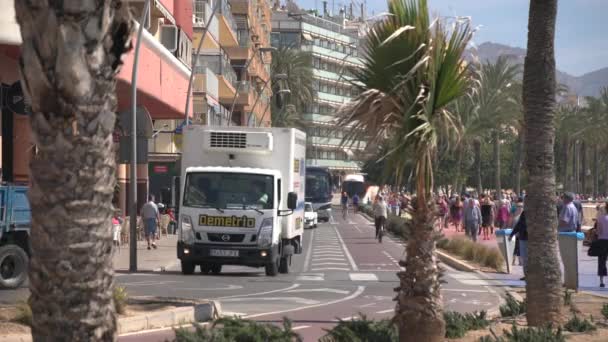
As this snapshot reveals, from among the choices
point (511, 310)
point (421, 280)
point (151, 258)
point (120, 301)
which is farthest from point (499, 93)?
point (421, 280)

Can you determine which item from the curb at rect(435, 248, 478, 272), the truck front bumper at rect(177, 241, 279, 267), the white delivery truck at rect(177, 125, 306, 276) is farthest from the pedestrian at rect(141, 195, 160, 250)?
the truck front bumper at rect(177, 241, 279, 267)

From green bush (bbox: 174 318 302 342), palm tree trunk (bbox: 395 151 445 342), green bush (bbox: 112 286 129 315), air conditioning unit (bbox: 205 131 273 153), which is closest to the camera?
green bush (bbox: 174 318 302 342)

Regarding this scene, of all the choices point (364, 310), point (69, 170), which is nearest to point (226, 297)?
point (364, 310)

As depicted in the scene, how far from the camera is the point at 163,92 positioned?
38781mm

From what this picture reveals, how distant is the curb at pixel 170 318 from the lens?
12.7 metres

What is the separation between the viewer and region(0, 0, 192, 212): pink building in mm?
25516

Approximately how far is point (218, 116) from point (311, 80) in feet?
82.0

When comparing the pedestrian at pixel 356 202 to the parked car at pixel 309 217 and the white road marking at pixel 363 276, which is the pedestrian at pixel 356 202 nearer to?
the parked car at pixel 309 217

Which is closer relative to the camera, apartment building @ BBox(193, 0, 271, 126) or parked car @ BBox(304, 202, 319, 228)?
apartment building @ BBox(193, 0, 271, 126)

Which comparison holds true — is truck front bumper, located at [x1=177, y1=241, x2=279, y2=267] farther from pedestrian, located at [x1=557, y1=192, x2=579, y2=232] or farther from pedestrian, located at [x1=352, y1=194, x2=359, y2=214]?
pedestrian, located at [x1=352, y1=194, x2=359, y2=214]

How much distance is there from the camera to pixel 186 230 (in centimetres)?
2386

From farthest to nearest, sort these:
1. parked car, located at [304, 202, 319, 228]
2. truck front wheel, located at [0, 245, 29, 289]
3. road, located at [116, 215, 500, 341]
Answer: parked car, located at [304, 202, 319, 228] < truck front wheel, located at [0, 245, 29, 289] < road, located at [116, 215, 500, 341]

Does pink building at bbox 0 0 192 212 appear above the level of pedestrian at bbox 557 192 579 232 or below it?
above

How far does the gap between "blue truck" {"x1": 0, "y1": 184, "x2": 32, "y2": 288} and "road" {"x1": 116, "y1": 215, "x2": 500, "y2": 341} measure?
6.82ft
